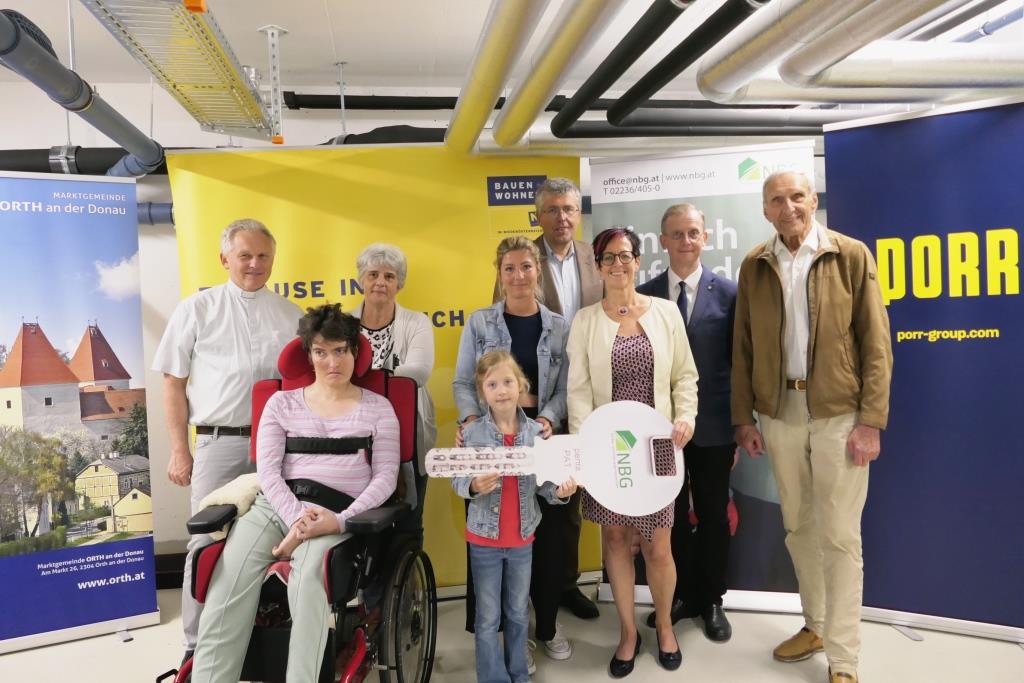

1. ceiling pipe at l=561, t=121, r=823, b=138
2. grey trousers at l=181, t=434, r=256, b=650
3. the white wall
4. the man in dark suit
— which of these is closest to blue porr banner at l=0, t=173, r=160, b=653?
the white wall

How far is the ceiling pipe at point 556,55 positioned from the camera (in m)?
2.12

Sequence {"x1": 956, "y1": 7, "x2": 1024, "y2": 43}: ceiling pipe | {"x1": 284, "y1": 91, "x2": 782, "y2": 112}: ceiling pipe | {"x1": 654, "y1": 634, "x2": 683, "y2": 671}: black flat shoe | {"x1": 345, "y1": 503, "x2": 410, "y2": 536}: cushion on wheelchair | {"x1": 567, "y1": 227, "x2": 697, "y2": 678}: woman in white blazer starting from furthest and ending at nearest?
{"x1": 284, "y1": 91, "x2": 782, "y2": 112}: ceiling pipe, {"x1": 956, "y1": 7, "x2": 1024, "y2": 43}: ceiling pipe, {"x1": 654, "y1": 634, "x2": 683, "y2": 671}: black flat shoe, {"x1": 567, "y1": 227, "x2": 697, "y2": 678}: woman in white blazer, {"x1": 345, "y1": 503, "x2": 410, "y2": 536}: cushion on wheelchair

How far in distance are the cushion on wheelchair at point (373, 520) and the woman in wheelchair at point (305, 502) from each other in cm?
9

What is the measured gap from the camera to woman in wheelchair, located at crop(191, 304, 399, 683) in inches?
75.5

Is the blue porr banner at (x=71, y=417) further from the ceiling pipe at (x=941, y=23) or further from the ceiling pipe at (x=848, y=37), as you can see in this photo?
the ceiling pipe at (x=941, y=23)

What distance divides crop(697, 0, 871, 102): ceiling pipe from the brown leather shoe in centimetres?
243

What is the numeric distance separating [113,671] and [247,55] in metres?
3.49

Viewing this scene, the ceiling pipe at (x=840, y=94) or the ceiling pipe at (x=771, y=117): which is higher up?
the ceiling pipe at (x=771, y=117)

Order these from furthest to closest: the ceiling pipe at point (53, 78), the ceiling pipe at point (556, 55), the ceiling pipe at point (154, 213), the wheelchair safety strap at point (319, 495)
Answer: the ceiling pipe at point (154, 213) → the ceiling pipe at point (53, 78) → the wheelchair safety strap at point (319, 495) → the ceiling pipe at point (556, 55)

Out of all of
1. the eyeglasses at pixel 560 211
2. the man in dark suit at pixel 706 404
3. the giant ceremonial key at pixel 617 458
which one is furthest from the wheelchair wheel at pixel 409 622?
the eyeglasses at pixel 560 211

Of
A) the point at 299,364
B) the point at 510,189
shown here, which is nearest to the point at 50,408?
the point at 299,364

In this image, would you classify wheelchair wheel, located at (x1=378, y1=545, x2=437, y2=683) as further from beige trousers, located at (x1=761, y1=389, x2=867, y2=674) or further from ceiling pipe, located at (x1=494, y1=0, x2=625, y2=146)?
ceiling pipe, located at (x1=494, y1=0, x2=625, y2=146)

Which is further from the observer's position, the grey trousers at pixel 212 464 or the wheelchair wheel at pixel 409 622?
the grey trousers at pixel 212 464

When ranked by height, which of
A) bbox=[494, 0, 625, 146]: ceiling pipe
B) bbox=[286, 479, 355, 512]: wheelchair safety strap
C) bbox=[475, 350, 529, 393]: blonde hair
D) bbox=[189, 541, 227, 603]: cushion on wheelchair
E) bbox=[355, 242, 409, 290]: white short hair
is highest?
bbox=[494, 0, 625, 146]: ceiling pipe
